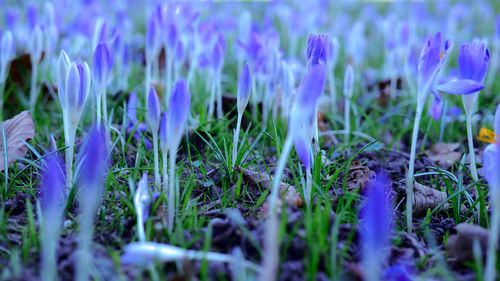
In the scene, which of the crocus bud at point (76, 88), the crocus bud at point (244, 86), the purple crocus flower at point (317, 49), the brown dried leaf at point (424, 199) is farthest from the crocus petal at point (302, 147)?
the crocus bud at point (76, 88)

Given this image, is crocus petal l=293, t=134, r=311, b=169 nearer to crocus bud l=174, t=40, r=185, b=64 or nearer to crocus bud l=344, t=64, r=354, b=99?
crocus bud l=344, t=64, r=354, b=99

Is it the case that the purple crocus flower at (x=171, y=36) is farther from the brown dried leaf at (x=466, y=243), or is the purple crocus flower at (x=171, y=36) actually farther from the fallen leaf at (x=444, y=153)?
the brown dried leaf at (x=466, y=243)

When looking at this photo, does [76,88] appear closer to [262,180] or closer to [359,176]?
[262,180]

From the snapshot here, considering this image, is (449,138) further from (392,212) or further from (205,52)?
(205,52)

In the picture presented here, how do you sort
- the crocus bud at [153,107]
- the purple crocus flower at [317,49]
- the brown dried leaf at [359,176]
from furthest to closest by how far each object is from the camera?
1. the brown dried leaf at [359,176]
2. the purple crocus flower at [317,49]
3. the crocus bud at [153,107]

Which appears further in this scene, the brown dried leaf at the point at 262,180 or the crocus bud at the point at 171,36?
the crocus bud at the point at 171,36

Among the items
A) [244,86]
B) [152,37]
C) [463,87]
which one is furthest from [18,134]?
[463,87]

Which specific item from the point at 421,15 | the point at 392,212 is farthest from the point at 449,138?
the point at 421,15
